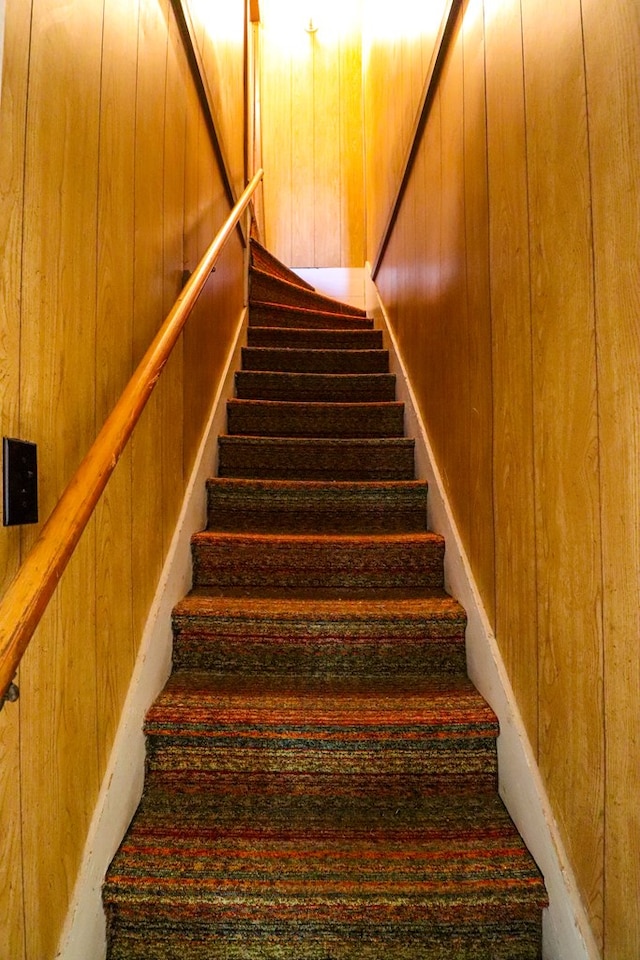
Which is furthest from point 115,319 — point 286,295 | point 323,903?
point 286,295

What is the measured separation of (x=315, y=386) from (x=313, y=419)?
0.28 m

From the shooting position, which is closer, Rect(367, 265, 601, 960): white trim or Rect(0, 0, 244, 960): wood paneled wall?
Rect(0, 0, 244, 960): wood paneled wall

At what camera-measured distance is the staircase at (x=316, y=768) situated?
3.36 feet

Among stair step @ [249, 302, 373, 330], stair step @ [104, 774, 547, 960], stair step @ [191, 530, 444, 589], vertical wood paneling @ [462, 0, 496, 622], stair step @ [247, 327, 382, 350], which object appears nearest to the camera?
stair step @ [104, 774, 547, 960]

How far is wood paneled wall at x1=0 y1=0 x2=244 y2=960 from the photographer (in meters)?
0.75

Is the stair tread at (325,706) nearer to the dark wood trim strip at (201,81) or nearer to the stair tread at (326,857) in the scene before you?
the stair tread at (326,857)

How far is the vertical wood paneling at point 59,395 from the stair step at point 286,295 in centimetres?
221

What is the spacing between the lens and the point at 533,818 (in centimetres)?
108

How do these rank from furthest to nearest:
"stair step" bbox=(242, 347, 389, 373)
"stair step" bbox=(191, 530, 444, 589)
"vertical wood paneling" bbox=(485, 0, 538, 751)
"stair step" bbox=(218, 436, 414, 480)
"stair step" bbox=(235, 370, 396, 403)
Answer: "stair step" bbox=(242, 347, 389, 373) < "stair step" bbox=(235, 370, 396, 403) < "stair step" bbox=(218, 436, 414, 480) < "stair step" bbox=(191, 530, 444, 589) < "vertical wood paneling" bbox=(485, 0, 538, 751)

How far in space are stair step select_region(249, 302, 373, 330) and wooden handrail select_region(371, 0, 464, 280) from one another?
0.70 meters

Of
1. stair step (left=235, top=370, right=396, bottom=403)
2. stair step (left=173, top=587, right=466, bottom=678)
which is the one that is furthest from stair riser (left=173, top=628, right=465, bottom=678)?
stair step (left=235, top=370, right=396, bottom=403)

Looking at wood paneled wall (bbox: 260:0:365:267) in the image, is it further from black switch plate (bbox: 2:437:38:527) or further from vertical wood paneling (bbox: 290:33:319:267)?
black switch plate (bbox: 2:437:38:527)

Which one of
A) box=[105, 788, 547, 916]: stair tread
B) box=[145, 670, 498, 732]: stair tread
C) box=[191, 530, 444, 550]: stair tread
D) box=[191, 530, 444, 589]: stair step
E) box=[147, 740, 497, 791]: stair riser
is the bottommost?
box=[105, 788, 547, 916]: stair tread

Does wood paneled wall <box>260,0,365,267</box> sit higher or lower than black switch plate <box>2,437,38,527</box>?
higher
